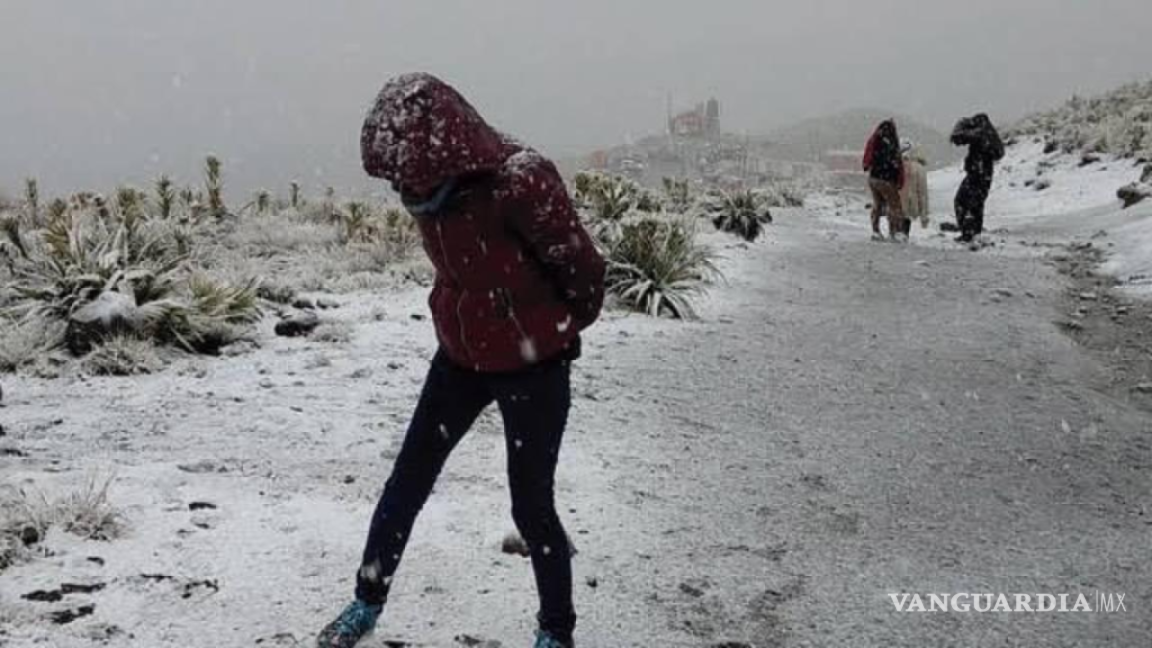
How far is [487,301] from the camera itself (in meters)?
2.82

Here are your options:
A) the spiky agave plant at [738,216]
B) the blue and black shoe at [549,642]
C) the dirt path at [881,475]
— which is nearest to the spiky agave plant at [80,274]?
the dirt path at [881,475]

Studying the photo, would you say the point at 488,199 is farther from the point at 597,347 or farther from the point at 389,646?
the point at 597,347

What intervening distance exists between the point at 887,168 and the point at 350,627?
43.0ft

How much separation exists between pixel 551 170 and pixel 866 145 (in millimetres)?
13094

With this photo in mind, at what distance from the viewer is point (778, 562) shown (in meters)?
4.09

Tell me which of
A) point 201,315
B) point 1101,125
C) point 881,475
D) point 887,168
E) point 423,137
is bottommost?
point 881,475

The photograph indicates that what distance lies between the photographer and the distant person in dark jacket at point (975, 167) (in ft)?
47.9

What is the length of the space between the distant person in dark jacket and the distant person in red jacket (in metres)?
A: 0.88

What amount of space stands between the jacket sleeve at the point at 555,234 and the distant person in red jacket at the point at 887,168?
41.9 ft

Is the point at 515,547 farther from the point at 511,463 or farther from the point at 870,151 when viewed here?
the point at 870,151

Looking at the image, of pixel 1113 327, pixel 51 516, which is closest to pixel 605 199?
pixel 1113 327

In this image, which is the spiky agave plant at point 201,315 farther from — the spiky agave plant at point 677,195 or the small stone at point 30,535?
the spiky agave plant at point 677,195

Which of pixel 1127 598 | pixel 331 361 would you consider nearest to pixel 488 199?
pixel 1127 598

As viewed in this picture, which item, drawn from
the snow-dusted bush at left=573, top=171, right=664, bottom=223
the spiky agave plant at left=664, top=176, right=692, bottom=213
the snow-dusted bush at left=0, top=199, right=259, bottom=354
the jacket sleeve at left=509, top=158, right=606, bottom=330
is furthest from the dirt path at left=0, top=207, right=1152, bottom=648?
the spiky agave plant at left=664, top=176, right=692, bottom=213
